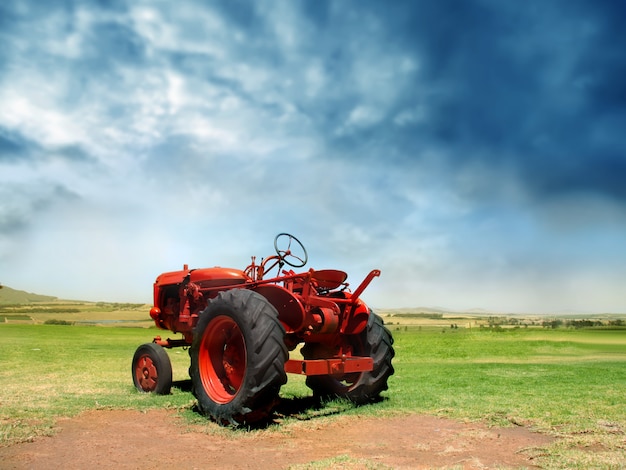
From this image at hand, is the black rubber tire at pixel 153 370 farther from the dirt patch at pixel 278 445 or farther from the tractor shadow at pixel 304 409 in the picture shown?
the dirt patch at pixel 278 445

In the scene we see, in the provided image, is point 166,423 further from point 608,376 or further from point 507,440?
point 608,376

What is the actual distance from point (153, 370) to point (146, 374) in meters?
0.24

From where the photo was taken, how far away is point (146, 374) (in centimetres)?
937

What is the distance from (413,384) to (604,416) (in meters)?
4.34

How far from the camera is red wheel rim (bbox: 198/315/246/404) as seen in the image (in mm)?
7293

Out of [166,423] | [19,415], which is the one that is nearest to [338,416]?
[166,423]

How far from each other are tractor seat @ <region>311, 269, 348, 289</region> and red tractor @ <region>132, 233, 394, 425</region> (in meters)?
0.02

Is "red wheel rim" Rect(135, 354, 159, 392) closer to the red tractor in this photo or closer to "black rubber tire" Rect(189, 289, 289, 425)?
the red tractor

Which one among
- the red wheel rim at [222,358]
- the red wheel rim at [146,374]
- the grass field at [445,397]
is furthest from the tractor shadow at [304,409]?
the red wheel rim at [146,374]

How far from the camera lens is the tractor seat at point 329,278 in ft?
25.5

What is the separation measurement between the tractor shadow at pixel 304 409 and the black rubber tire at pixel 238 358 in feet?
0.76

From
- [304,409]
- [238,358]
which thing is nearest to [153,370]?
[238,358]

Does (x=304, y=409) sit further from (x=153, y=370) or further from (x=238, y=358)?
(x=153, y=370)

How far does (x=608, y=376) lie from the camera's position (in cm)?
1219
